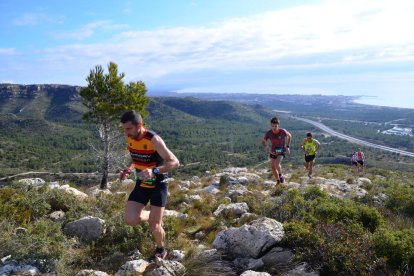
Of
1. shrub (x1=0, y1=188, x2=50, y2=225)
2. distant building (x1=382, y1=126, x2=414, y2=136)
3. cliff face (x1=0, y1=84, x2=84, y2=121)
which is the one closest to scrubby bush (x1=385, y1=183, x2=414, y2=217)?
shrub (x1=0, y1=188, x2=50, y2=225)

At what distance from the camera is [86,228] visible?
20.9ft

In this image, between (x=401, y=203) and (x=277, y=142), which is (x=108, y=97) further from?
(x=401, y=203)

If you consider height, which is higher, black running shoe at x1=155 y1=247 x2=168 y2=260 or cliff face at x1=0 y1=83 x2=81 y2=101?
cliff face at x1=0 y1=83 x2=81 y2=101

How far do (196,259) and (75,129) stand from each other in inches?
5127

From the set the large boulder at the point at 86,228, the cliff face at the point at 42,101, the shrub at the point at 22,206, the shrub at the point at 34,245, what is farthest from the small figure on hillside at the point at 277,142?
the cliff face at the point at 42,101

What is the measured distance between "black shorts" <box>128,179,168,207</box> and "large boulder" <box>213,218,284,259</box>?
129 centimetres

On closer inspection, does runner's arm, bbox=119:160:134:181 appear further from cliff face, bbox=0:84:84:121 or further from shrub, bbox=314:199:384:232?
cliff face, bbox=0:84:84:121

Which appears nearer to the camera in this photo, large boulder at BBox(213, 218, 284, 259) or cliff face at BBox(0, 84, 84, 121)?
large boulder at BBox(213, 218, 284, 259)

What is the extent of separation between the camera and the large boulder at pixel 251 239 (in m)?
5.49

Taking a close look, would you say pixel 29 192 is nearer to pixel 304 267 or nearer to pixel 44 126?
pixel 304 267

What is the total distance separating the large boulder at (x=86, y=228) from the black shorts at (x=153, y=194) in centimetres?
136

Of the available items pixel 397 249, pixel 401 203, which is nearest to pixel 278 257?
pixel 397 249

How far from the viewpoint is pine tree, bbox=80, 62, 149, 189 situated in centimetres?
1817

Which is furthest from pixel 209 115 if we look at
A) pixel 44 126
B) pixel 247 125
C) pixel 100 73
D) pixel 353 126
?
pixel 100 73
